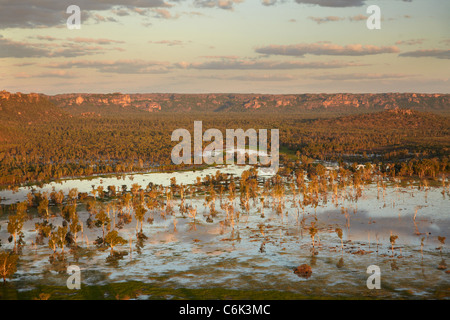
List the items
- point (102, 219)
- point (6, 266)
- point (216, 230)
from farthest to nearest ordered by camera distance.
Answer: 1. point (216, 230)
2. point (102, 219)
3. point (6, 266)

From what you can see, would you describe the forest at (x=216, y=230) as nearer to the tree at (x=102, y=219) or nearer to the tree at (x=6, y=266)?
the tree at (x=6, y=266)

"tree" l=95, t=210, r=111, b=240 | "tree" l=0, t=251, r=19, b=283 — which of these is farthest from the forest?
"tree" l=95, t=210, r=111, b=240

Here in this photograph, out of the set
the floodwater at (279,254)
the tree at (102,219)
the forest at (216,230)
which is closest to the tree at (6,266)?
the forest at (216,230)

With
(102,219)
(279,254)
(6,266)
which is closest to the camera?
(6,266)

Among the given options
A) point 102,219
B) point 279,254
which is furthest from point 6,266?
point 279,254

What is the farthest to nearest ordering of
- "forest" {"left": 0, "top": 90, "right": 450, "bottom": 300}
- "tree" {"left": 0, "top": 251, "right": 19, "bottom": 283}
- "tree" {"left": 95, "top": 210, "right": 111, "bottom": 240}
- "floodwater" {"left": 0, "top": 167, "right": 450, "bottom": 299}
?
"tree" {"left": 95, "top": 210, "right": 111, "bottom": 240}, "forest" {"left": 0, "top": 90, "right": 450, "bottom": 300}, "tree" {"left": 0, "top": 251, "right": 19, "bottom": 283}, "floodwater" {"left": 0, "top": 167, "right": 450, "bottom": 299}

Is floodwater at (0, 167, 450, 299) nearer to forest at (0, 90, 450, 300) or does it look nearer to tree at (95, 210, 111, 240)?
forest at (0, 90, 450, 300)

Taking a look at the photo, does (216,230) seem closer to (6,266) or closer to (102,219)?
(102,219)

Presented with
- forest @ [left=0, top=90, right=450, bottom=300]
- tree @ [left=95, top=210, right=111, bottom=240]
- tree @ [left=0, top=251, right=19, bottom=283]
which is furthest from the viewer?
tree @ [left=95, top=210, right=111, bottom=240]
